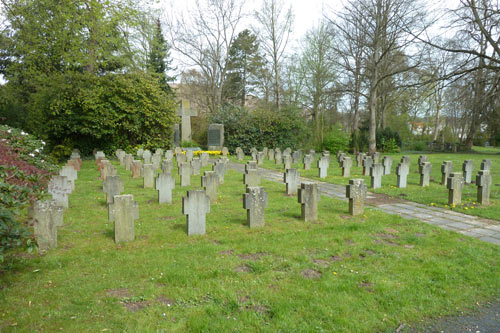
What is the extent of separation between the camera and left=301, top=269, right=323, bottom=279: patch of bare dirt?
409 cm

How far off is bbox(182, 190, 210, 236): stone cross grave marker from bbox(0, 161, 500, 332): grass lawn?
0.20 metres

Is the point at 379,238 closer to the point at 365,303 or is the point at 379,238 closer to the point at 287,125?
the point at 365,303

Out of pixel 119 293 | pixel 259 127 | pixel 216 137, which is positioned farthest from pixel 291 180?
pixel 259 127

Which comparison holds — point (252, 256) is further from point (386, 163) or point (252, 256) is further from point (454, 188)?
point (386, 163)

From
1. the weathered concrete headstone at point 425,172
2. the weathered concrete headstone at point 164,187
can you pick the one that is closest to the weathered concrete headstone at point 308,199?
the weathered concrete headstone at point 164,187

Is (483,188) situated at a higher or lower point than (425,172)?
lower

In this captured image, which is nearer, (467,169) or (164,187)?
(164,187)

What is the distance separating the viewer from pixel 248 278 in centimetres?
398

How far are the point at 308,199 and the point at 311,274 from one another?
2.49 metres

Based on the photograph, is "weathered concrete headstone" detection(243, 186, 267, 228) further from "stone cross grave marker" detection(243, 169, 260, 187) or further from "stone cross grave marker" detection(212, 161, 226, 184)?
"stone cross grave marker" detection(212, 161, 226, 184)

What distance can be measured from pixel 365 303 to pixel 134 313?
2358 millimetres

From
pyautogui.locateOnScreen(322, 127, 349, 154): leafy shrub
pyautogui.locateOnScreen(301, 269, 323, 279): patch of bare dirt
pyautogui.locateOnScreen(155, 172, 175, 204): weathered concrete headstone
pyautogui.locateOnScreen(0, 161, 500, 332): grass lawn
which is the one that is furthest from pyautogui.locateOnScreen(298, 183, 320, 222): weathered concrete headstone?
pyautogui.locateOnScreen(322, 127, 349, 154): leafy shrub

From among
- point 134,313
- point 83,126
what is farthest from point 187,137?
point 134,313

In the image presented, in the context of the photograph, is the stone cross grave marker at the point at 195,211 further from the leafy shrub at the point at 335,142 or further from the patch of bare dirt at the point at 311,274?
the leafy shrub at the point at 335,142
